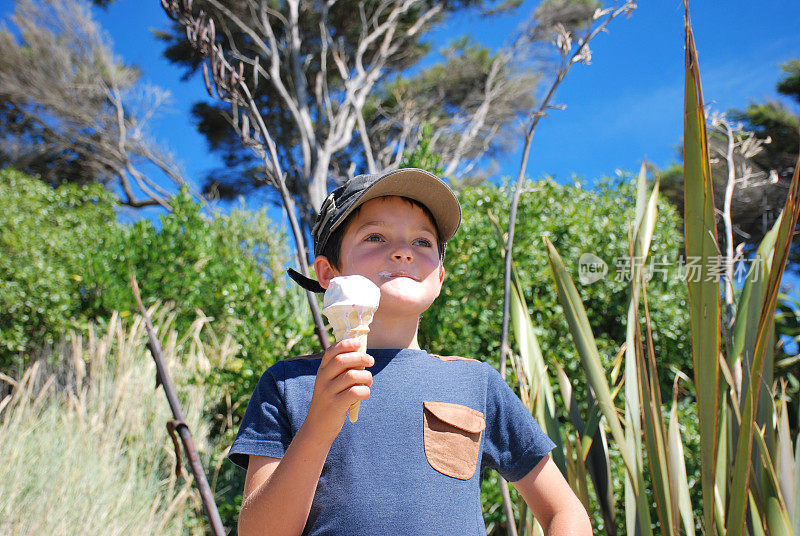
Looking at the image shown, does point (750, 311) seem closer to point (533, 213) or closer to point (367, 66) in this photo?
point (533, 213)

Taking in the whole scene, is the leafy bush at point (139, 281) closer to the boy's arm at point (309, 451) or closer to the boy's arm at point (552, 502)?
the boy's arm at point (552, 502)

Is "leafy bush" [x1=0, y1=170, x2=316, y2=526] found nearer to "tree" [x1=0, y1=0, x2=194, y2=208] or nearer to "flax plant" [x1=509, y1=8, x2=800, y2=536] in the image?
"flax plant" [x1=509, y1=8, x2=800, y2=536]

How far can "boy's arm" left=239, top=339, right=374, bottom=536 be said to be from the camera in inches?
34.4

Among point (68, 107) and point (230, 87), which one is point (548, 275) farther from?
point (68, 107)

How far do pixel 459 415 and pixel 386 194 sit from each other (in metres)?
0.51

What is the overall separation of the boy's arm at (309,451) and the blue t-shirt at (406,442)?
3cm

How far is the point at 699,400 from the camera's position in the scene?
3.66 feet

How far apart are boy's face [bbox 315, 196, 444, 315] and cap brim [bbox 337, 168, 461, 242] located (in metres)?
0.03

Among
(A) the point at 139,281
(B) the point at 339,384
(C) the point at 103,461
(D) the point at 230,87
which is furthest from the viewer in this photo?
(A) the point at 139,281

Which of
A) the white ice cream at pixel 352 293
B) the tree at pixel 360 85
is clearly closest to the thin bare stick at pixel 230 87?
the white ice cream at pixel 352 293

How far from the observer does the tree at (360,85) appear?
37.5 ft

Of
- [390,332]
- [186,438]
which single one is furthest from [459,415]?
[186,438]

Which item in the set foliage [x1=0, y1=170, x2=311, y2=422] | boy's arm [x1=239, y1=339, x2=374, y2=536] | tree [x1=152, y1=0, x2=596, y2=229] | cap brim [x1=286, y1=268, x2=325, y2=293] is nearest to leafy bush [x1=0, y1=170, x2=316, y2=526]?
foliage [x1=0, y1=170, x2=311, y2=422]

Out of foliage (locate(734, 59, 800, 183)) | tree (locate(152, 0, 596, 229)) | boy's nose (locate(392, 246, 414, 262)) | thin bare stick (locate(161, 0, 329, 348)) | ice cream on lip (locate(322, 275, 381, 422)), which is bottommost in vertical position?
ice cream on lip (locate(322, 275, 381, 422))
